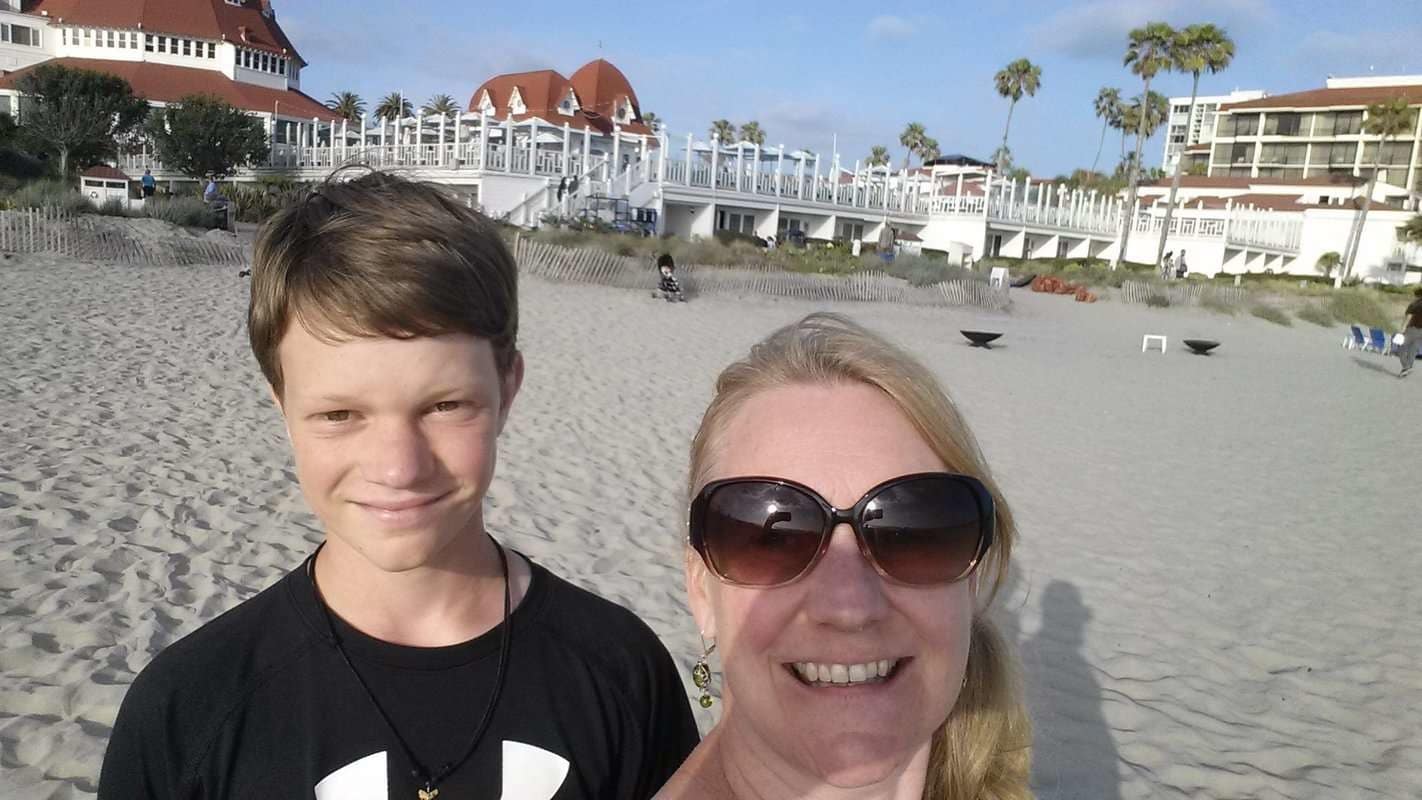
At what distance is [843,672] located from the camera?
46.4 inches

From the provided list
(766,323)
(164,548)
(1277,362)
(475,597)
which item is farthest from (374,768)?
(1277,362)

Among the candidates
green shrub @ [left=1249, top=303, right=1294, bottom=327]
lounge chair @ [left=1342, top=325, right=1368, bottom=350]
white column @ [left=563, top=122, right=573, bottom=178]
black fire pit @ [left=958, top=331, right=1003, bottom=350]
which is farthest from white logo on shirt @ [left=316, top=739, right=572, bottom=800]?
white column @ [left=563, top=122, right=573, bottom=178]

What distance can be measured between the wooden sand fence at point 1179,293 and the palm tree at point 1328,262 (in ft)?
99.5

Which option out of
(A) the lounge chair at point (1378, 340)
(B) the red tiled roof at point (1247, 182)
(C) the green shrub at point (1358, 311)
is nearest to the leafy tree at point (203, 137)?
(A) the lounge chair at point (1378, 340)

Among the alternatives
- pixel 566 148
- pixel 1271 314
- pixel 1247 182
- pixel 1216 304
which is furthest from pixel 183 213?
pixel 1247 182

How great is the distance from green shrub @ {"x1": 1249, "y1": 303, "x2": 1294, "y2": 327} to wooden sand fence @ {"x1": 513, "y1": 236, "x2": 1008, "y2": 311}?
9.82m

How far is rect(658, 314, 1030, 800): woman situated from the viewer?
119 cm

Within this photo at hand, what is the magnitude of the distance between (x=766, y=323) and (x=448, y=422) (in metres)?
18.5

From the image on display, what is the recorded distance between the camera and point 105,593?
15.0 ft

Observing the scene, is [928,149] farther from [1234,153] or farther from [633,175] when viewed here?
[633,175]

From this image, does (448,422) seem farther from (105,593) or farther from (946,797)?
(105,593)

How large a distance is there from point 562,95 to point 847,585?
58.9 meters

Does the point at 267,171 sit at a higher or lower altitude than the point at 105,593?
higher

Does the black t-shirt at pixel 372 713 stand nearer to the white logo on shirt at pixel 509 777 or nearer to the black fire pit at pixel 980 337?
the white logo on shirt at pixel 509 777
